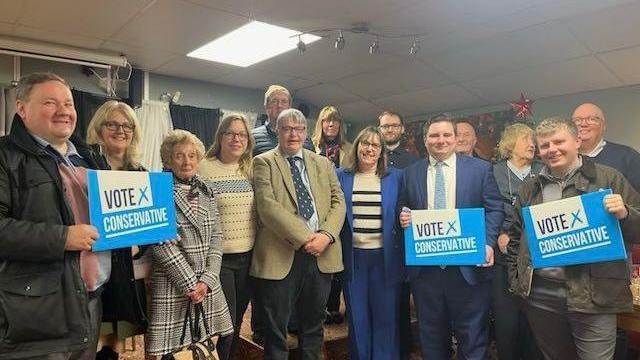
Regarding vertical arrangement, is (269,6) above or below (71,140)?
above

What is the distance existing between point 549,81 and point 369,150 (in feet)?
11.6

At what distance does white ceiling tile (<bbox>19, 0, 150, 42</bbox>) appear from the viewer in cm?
342

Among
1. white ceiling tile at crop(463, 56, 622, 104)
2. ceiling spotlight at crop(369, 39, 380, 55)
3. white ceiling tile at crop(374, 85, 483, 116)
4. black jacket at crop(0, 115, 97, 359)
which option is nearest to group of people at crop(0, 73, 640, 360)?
black jacket at crop(0, 115, 97, 359)

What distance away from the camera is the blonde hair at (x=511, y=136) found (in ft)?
8.84

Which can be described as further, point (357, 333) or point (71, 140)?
point (357, 333)

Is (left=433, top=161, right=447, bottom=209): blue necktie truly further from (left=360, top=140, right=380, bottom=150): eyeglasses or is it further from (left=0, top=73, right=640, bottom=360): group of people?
(left=360, top=140, right=380, bottom=150): eyeglasses

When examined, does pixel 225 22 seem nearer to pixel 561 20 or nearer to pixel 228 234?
pixel 228 234

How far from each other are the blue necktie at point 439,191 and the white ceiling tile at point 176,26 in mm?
2346

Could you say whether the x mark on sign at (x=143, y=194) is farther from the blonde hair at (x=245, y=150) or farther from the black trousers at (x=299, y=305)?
the black trousers at (x=299, y=305)

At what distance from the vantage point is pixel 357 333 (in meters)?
2.46

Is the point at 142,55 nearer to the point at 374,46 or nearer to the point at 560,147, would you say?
the point at 374,46

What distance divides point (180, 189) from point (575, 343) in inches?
69.5

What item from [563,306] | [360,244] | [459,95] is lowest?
[563,306]

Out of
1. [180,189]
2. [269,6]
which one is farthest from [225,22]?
[180,189]
